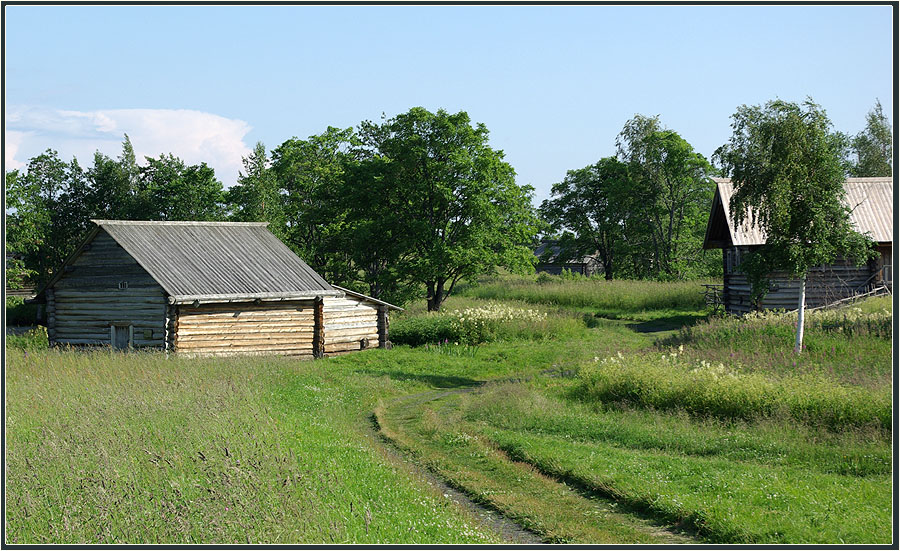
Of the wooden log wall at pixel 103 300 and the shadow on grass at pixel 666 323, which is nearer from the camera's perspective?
the wooden log wall at pixel 103 300

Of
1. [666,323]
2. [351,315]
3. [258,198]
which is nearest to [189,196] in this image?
[258,198]

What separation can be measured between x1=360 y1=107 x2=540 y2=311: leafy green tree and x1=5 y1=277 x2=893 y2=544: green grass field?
13.6 meters

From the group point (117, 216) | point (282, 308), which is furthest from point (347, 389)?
point (117, 216)

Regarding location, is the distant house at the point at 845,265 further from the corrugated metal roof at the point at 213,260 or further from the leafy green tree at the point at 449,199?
the corrugated metal roof at the point at 213,260

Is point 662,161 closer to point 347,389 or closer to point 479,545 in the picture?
point 347,389

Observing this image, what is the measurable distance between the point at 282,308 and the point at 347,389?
7.84m

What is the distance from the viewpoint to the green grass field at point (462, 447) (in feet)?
31.6

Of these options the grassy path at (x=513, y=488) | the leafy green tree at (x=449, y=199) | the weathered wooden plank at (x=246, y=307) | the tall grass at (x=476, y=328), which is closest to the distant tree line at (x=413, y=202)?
the leafy green tree at (x=449, y=199)

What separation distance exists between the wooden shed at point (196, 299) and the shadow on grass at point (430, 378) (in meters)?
4.42

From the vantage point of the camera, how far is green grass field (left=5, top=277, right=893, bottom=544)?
9.64 meters

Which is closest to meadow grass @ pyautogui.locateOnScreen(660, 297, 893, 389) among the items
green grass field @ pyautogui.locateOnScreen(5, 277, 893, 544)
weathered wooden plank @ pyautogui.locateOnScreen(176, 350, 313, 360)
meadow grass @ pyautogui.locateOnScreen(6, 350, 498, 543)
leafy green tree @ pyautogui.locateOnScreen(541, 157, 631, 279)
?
green grass field @ pyautogui.locateOnScreen(5, 277, 893, 544)

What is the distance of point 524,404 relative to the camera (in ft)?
59.0

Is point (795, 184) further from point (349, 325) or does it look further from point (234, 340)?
point (234, 340)

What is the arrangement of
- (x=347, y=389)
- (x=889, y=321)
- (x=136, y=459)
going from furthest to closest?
(x=889, y=321) < (x=347, y=389) < (x=136, y=459)
